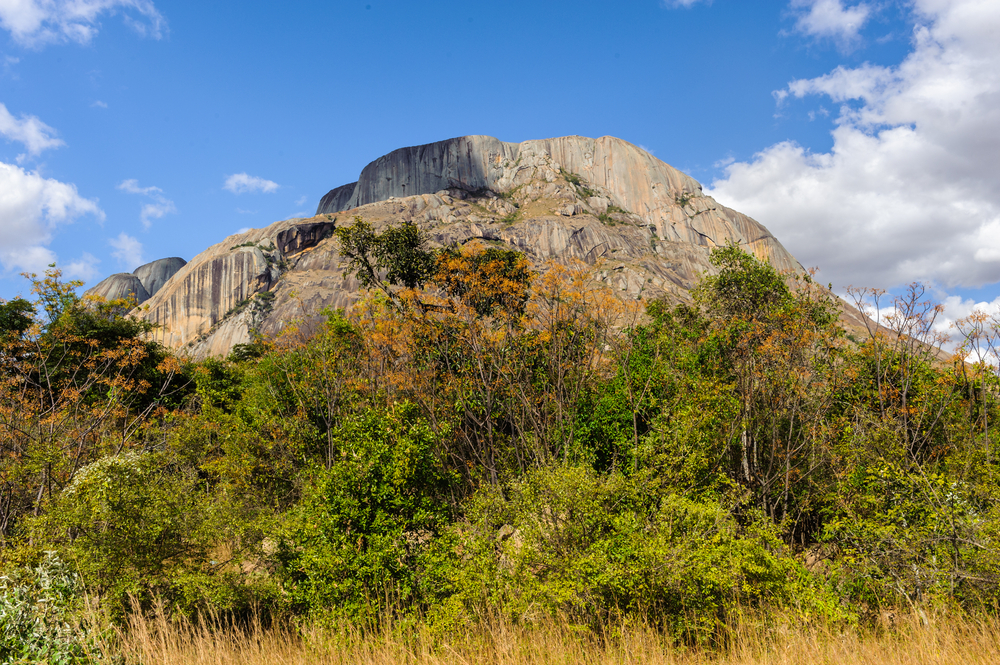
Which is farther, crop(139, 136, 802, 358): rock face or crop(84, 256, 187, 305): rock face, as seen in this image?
crop(84, 256, 187, 305): rock face

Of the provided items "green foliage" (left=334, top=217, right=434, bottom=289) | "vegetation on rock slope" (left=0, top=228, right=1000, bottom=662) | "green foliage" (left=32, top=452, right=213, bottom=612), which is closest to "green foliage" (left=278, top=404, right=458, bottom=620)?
"vegetation on rock slope" (left=0, top=228, right=1000, bottom=662)

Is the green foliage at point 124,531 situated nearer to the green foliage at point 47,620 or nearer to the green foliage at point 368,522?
the green foliage at point 47,620

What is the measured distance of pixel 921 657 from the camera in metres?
4.58

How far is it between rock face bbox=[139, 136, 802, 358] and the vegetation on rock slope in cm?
5862

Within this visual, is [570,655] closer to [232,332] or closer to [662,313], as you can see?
[662,313]

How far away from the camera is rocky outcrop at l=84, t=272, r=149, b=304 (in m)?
106

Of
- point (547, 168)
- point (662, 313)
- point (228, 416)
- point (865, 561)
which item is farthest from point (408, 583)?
point (547, 168)

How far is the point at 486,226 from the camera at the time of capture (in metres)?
104

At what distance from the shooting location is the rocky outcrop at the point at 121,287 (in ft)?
348

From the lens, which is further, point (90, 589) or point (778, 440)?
point (778, 440)

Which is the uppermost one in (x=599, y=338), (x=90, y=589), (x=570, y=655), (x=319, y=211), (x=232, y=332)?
(x=319, y=211)

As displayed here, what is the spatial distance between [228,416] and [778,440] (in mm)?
18506

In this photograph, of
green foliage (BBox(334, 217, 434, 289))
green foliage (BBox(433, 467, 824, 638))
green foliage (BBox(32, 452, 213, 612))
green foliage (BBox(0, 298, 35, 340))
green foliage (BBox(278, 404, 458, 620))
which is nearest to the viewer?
green foliage (BBox(433, 467, 824, 638))

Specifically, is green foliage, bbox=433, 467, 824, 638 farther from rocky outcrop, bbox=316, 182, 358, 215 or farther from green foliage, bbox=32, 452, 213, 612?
rocky outcrop, bbox=316, 182, 358, 215
